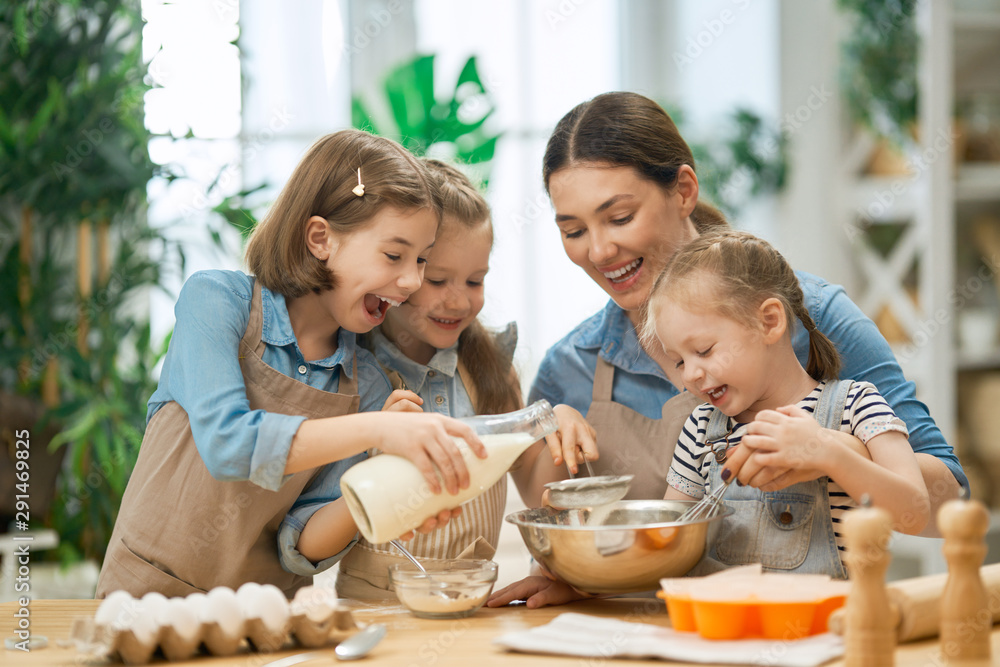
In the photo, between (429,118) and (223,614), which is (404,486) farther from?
(429,118)

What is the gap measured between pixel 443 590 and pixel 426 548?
46cm

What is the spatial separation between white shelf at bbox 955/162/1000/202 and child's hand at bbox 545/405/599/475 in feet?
7.75

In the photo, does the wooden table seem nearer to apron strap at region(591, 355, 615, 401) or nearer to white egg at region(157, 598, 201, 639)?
white egg at region(157, 598, 201, 639)

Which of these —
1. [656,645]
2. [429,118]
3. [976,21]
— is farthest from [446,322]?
[976,21]

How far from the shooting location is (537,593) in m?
1.26

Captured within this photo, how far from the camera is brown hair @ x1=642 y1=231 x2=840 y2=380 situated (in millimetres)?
1299

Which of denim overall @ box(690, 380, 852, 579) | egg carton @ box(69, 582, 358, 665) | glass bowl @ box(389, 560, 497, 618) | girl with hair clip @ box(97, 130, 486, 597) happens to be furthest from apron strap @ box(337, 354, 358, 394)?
denim overall @ box(690, 380, 852, 579)

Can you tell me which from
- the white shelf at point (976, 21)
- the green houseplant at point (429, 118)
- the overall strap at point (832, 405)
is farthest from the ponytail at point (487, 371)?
the white shelf at point (976, 21)

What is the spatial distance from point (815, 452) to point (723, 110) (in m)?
3.20

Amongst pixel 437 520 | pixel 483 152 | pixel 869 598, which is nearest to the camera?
pixel 869 598

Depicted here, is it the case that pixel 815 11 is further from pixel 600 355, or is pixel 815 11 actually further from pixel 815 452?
pixel 815 452

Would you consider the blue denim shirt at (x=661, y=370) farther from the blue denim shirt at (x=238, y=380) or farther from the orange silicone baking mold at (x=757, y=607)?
the orange silicone baking mold at (x=757, y=607)

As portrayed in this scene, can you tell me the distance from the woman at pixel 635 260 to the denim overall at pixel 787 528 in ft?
0.79

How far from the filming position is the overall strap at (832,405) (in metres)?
1.28
